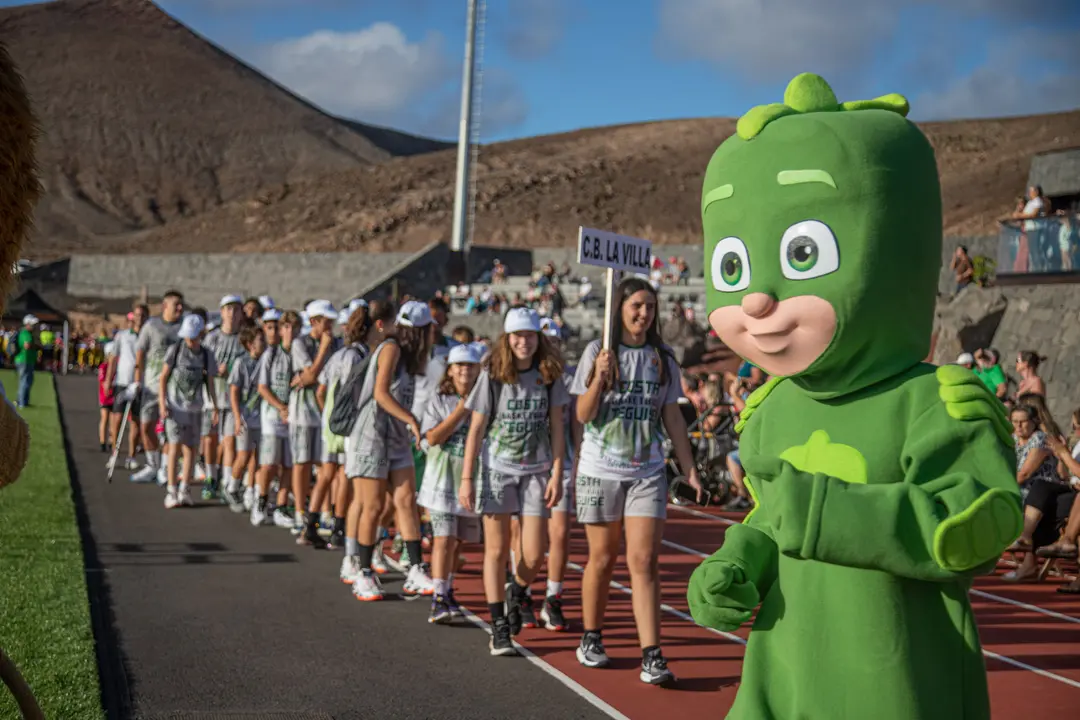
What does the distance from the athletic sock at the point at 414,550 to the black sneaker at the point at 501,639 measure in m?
1.72

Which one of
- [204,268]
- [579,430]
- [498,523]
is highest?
[204,268]

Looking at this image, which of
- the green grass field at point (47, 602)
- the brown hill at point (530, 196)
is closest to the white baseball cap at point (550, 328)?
the green grass field at point (47, 602)

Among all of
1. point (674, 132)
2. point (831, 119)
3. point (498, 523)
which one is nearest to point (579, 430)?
point (498, 523)

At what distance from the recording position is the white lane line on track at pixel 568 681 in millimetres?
6477

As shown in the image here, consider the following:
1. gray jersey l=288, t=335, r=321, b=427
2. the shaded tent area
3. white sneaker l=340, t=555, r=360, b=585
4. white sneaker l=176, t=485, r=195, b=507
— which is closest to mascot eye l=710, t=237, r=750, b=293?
white sneaker l=340, t=555, r=360, b=585

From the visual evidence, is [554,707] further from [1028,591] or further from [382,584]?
[1028,591]

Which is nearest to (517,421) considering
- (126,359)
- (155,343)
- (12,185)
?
(12,185)

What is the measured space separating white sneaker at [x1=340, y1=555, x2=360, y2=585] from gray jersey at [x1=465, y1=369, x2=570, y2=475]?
2059mm

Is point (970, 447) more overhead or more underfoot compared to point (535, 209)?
Result: more underfoot

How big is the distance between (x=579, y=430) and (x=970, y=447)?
14.9 ft

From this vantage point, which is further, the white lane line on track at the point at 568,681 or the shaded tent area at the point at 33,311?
the shaded tent area at the point at 33,311

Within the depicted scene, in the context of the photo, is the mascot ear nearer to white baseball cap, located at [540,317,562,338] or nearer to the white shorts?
the white shorts

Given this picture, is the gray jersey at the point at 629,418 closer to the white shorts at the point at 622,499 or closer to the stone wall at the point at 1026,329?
the white shorts at the point at 622,499

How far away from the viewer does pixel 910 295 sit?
3.76 metres
